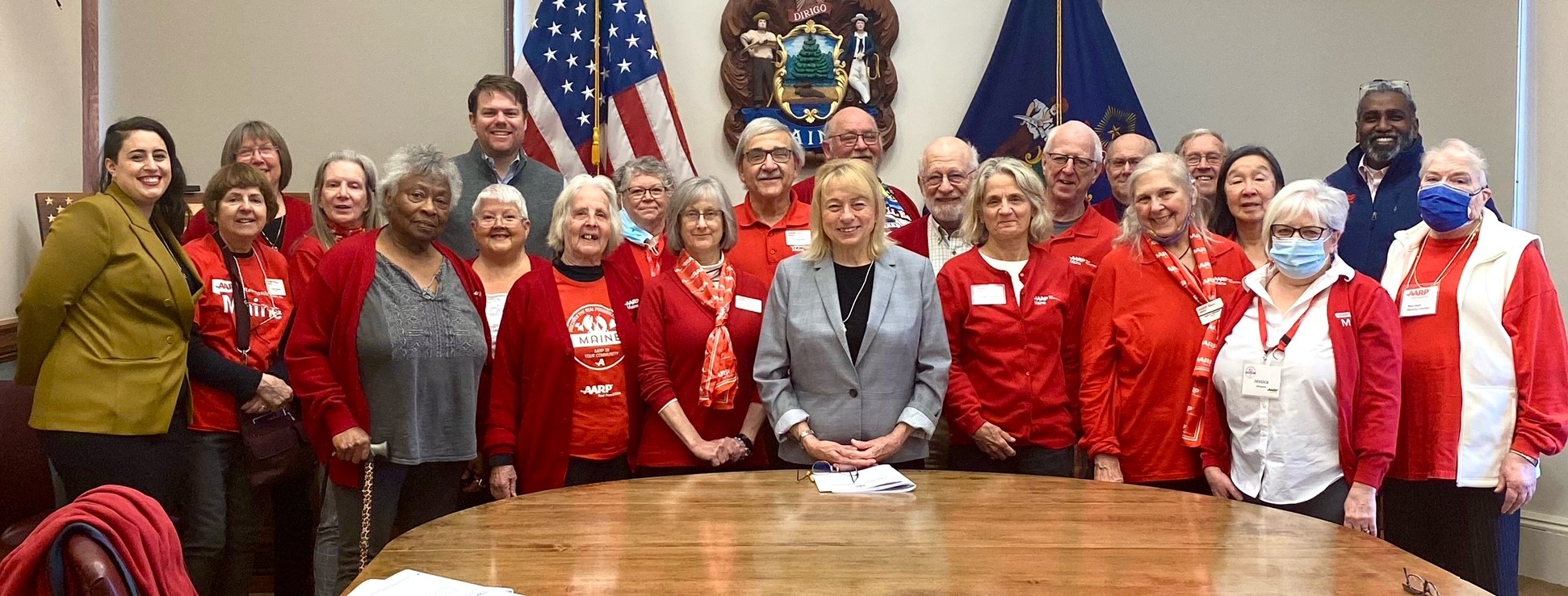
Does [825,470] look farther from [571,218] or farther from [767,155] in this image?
[767,155]

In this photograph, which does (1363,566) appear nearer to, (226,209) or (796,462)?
(796,462)

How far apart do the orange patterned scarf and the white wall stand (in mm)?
2704

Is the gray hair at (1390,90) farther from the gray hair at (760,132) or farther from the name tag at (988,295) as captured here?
the gray hair at (760,132)

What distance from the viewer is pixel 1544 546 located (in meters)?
4.57

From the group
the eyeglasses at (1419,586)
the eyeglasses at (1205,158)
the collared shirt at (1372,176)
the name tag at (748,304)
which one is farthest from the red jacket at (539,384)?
the collared shirt at (1372,176)

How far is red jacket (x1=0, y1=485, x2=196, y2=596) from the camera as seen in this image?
1495mm

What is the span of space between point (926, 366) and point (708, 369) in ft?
2.03

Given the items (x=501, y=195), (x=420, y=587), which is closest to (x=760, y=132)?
(x=501, y=195)

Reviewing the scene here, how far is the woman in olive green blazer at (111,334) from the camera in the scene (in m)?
3.17

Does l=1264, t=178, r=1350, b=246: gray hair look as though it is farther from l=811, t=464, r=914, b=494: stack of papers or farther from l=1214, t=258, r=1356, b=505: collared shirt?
l=811, t=464, r=914, b=494: stack of papers

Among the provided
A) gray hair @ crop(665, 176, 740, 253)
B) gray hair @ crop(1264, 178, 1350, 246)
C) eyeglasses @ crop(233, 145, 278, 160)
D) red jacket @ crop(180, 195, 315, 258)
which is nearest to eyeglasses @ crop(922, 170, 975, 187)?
gray hair @ crop(665, 176, 740, 253)

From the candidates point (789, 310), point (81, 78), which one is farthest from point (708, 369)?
point (81, 78)

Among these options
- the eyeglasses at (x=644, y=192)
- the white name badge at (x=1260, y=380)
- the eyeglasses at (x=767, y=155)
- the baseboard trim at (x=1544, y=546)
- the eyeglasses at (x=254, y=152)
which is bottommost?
the baseboard trim at (x=1544, y=546)

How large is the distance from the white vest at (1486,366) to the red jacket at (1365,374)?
321mm
